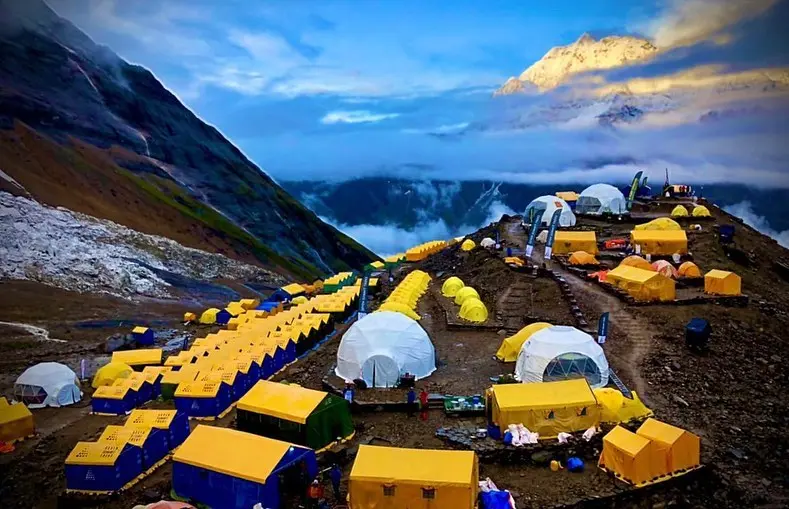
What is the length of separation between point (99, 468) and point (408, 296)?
2229 cm

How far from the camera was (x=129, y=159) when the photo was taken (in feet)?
351

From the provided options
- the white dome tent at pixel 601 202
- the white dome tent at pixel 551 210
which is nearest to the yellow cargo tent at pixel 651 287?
the white dome tent at pixel 551 210

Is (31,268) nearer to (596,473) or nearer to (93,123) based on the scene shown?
(596,473)

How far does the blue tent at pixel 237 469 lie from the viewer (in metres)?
15.4

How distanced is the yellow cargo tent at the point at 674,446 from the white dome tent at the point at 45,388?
78.3ft

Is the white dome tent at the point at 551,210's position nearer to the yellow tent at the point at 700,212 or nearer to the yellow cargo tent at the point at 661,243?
the yellow tent at the point at 700,212

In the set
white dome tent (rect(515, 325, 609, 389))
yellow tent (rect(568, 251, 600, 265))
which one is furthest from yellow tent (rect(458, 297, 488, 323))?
yellow tent (rect(568, 251, 600, 265))

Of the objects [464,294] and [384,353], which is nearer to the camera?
[384,353]

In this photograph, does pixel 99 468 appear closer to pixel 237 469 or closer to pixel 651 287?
pixel 237 469

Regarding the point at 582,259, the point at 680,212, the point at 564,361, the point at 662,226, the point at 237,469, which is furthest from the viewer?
the point at 680,212

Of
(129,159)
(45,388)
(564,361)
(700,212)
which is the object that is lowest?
(45,388)

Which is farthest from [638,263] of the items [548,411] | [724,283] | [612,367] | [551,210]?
[548,411]

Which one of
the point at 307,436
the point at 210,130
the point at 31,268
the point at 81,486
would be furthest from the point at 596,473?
the point at 210,130

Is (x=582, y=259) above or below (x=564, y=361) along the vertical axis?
above
